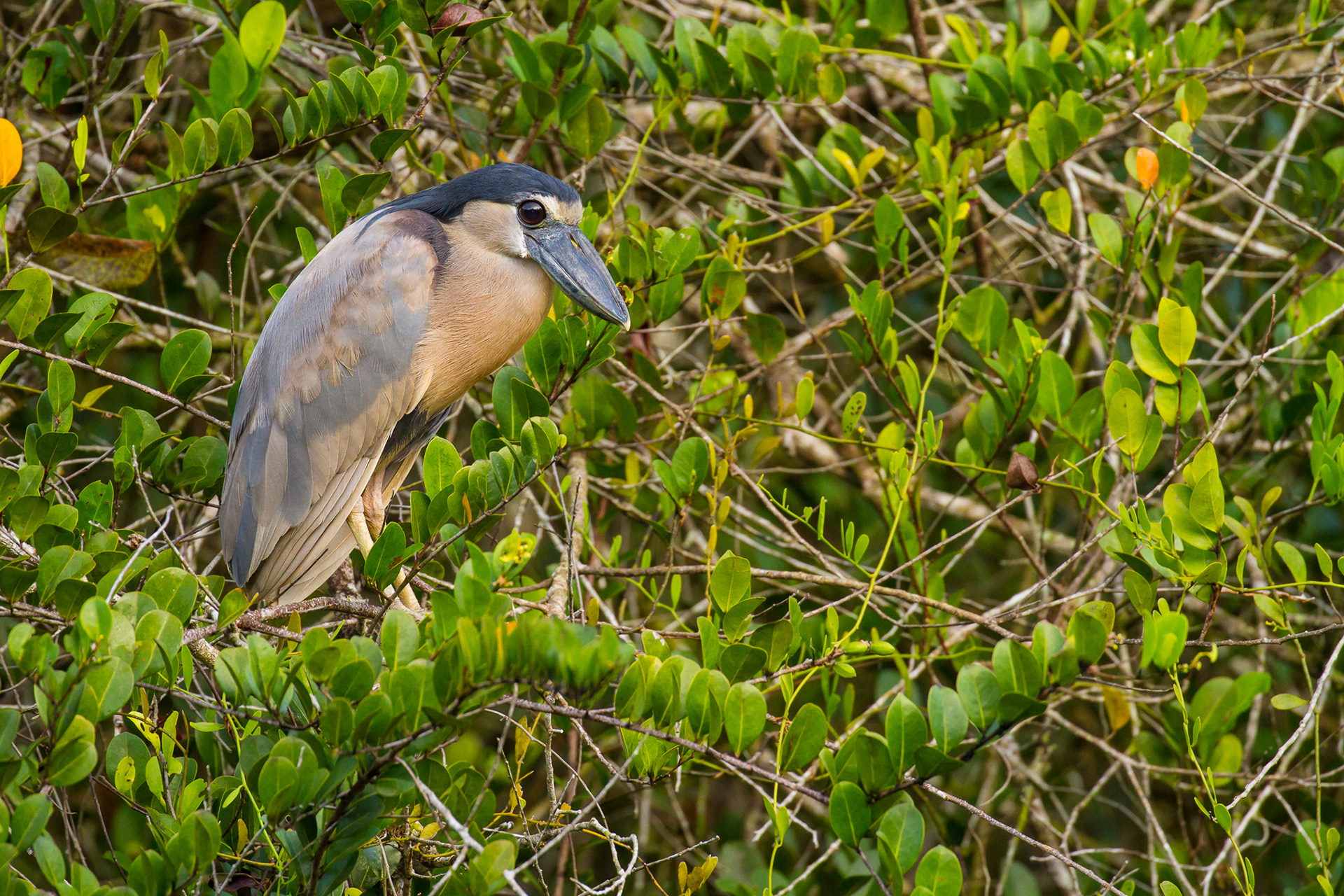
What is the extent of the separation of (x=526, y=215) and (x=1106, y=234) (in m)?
1.23

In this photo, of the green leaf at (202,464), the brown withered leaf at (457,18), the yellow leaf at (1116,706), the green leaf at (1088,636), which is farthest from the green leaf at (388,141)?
the yellow leaf at (1116,706)

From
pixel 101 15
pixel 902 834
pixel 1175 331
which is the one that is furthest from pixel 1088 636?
Answer: pixel 101 15

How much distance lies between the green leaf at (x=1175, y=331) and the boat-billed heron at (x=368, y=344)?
47.1 inches

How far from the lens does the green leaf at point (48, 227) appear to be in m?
1.85

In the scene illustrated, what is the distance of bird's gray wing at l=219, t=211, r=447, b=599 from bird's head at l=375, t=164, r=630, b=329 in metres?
0.09

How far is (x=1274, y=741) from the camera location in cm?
256

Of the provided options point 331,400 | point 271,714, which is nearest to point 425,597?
point 331,400

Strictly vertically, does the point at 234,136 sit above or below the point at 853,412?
above

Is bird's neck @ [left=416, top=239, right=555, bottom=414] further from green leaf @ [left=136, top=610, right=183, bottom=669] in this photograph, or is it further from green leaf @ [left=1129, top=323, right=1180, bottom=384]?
green leaf @ [left=1129, top=323, right=1180, bottom=384]

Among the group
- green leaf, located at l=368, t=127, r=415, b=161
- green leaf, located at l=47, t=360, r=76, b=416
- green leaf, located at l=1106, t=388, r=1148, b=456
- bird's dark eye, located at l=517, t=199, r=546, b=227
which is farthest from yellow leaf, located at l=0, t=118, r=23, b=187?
green leaf, located at l=1106, t=388, r=1148, b=456

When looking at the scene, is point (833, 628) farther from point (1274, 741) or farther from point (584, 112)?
point (1274, 741)

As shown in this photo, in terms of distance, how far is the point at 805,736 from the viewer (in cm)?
151

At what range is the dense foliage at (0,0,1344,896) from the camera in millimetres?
1436

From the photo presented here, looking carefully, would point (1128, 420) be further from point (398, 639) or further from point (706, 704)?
point (398, 639)
